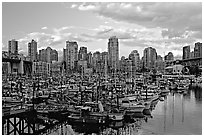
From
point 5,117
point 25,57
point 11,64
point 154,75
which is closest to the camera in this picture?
point 5,117

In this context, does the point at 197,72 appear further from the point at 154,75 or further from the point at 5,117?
the point at 5,117

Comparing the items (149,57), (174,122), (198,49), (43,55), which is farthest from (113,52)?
(174,122)

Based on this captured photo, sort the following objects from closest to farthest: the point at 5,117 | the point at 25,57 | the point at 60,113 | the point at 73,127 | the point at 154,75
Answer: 1. the point at 5,117
2. the point at 73,127
3. the point at 60,113
4. the point at 25,57
5. the point at 154,75

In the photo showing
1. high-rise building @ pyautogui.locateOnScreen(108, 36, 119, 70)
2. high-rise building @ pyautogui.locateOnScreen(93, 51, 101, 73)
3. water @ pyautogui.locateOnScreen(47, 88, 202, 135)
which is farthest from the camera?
high-rise building @ pyautogui.locateOnScreen(93, 51, 101, 73)

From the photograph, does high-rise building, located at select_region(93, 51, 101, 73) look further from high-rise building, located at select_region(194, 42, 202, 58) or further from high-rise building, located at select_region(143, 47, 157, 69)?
high-rise building, located at select_region(194, 42, 202, 58)

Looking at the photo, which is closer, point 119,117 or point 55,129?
point 55,129

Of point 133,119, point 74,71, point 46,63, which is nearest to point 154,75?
point 74,71

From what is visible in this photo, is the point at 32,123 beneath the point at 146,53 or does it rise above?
beneath

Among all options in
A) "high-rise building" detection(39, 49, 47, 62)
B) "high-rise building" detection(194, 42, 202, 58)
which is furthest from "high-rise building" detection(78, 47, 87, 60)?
"high-rise building" detection(194, 42, 202, 58)
